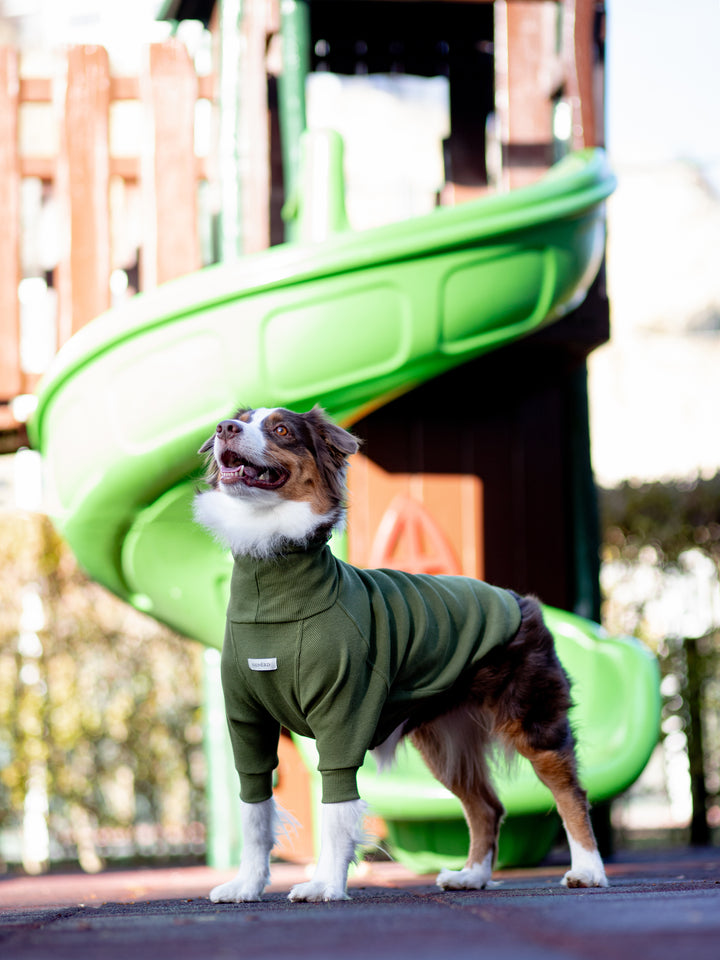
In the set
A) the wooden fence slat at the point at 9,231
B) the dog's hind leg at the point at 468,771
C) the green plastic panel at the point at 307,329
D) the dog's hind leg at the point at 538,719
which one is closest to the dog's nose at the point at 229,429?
the dog's hind leg at the point at 538,719

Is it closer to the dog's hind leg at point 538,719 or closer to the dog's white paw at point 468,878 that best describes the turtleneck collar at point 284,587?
the dog's hind leg at point 538,719

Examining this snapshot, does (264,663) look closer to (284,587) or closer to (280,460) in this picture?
(284,587)

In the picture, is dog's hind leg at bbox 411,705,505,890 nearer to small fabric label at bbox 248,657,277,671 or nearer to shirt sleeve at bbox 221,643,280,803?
shirt sleeve at bbox 221,643,280,803

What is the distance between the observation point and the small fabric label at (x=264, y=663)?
2.87m

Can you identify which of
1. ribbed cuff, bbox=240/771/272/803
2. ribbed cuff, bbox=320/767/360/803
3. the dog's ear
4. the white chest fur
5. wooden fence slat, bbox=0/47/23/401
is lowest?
ribbed cuff, bbox=240/771/272/803

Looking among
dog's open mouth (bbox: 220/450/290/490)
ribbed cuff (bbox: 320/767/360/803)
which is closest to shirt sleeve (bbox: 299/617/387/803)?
ribbed cuff (bbox: 320/767/360/803)

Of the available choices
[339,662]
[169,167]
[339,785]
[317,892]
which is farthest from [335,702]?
[169,167]

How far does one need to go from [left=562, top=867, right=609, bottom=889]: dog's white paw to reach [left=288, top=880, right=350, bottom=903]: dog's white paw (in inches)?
29.5

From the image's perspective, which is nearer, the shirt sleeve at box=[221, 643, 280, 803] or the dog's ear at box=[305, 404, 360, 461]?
the shirt sleeve at box=[221, 643, 280, 803]

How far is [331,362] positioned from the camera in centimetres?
441

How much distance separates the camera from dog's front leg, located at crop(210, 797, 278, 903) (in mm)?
2938

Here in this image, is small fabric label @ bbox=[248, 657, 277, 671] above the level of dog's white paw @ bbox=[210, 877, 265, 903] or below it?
above

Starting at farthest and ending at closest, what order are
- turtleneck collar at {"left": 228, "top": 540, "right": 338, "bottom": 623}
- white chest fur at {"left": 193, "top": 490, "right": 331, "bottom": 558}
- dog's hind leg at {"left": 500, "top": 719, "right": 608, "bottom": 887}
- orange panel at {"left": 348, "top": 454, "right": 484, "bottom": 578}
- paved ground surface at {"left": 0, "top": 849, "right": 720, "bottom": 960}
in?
orange panel at {"left": 348, "top": 454, "right": 484, "bottom": 578} < dog's hind leg at {"left": 500, "top": 719, "right": 608, "bottom": 887} < white chest fur at {"left": 193, "top": 490, "right": 331, "bottom": 558} < turtleneck collar at {"left": 228, "top": 540, "right": 338, "bottom": 623} < paved ground surface at {"left": 0, "top": 849, "right": 720, "bottom": 960}

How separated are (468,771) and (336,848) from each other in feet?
2.95
